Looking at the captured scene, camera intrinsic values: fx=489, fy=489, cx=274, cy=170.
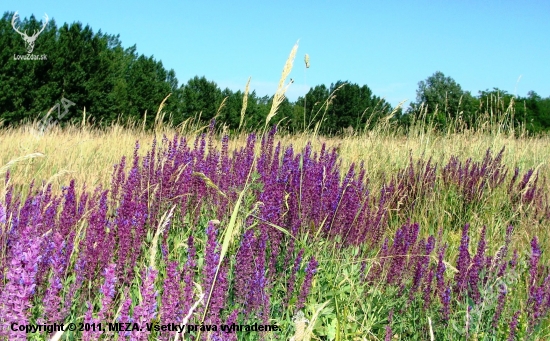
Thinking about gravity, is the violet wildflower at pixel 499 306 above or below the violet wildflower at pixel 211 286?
below

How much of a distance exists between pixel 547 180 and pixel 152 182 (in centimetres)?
474

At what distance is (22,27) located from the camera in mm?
29422

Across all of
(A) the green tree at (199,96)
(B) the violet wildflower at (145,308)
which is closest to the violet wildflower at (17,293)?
(B) the violet wildflower at (145,308)

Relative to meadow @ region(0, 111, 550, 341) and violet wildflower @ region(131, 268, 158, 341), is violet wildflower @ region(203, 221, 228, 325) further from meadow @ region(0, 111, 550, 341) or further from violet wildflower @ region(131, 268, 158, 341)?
violet wildflower @ region(131, 268, 158, 341)

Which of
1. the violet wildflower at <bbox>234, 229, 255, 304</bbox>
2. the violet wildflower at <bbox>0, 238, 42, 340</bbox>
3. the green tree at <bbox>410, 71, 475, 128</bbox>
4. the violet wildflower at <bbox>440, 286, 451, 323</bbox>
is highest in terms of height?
the green tree at <bbox>410, 71, 475, 128</bbox>

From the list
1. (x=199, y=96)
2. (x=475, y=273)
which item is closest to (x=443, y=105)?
(x=475, y=273)

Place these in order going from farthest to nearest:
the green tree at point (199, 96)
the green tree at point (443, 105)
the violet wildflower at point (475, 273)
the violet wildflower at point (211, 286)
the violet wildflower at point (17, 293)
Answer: the green tree at point (199, 96)
the green tree at point (443, 105)
the violet wildflower at point (475, 273)
the violet wildflower at point (211, 286)
the violet wildflower at point (17, 293)

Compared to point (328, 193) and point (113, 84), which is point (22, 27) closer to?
point (113, 84)

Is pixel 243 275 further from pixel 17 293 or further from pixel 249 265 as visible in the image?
pixel 17 293

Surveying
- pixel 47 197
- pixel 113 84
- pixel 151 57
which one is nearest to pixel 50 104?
pixel 113 84

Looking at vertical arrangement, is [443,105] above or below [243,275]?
above

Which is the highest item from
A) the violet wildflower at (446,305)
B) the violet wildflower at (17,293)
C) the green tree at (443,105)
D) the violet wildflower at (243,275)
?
the green tree at (443,105)

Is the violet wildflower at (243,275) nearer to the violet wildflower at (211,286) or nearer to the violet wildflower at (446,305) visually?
the violet wildflower at (211,286)

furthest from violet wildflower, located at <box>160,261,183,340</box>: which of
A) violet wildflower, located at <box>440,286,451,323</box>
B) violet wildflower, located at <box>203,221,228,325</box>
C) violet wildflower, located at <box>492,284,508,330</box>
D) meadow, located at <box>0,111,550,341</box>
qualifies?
violet wildflower, located at <box>492,284,508,330</box>
